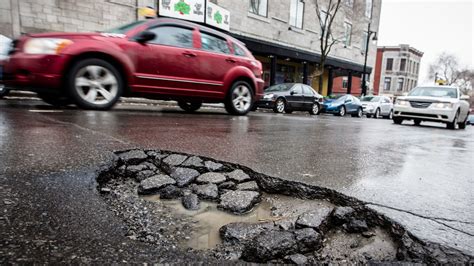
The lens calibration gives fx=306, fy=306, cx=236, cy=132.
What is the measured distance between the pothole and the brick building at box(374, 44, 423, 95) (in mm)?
59334

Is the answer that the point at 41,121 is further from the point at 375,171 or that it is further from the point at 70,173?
the point at 375,171

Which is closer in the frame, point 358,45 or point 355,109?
point 355,109

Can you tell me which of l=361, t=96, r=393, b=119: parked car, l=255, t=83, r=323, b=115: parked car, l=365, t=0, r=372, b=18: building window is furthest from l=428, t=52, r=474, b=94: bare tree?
l=255, t=83, r=323, b=115: parked car

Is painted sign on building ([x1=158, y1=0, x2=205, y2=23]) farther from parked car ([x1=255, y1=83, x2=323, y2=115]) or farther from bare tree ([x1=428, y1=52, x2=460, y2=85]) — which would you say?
bare tree ([x1=428, y1=52, x2=460, y2=85])

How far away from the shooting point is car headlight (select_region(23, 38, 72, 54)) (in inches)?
172

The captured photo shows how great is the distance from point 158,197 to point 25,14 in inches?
477

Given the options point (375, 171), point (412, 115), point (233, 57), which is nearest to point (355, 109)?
point (412, 115)

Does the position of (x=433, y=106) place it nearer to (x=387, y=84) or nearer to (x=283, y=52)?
(x=283, y=52)

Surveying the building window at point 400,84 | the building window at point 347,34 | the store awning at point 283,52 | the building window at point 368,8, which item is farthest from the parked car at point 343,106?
the building window at point 400,84

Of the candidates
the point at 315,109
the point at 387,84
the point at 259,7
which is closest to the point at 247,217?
the point at 315,109

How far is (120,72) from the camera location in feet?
16.2

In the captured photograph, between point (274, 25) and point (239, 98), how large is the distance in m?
14.6

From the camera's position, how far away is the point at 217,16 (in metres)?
15.2

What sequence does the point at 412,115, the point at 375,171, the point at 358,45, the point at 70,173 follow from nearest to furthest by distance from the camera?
the point at 70,173 < the point at 375,171 < the point at 412,115 < the point at 358,45
